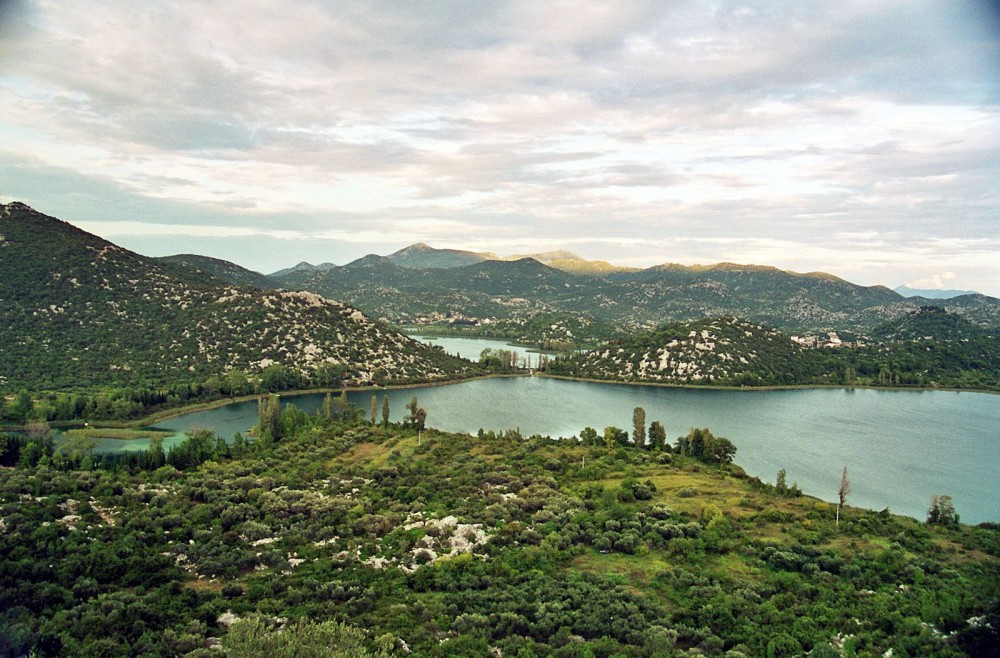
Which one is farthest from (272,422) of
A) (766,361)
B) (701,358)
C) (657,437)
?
(766,361)

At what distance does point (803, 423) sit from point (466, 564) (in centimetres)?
7679

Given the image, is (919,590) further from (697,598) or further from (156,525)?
(156,525)

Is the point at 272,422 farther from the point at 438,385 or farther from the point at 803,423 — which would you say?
the point at 803,423

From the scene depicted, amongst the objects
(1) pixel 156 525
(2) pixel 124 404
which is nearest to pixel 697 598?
(1) pixel 156 525

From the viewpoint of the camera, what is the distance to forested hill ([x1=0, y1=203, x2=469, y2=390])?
98.2 m

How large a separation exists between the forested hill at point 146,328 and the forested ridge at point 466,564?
50.3 metres

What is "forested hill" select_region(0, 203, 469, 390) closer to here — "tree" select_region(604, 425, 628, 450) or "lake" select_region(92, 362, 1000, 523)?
"lake" select_region(92, 362, 1000, 523)

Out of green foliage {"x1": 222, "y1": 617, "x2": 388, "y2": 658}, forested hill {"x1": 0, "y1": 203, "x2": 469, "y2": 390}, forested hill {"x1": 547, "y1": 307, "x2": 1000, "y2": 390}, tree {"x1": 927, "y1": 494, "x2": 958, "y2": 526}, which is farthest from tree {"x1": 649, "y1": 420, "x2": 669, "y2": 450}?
forested hill {"x1": 547, "y1": 307, "x2": 1000, "y2": 390}

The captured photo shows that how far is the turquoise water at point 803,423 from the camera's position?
62.8 metres

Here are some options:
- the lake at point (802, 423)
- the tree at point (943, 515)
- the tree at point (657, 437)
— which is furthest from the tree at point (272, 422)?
the tree at point (943, 515)

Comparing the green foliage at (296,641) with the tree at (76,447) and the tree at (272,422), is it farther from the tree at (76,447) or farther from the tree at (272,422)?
the tree at (272,422)

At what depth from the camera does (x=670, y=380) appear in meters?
131

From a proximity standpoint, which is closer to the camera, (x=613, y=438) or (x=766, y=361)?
(x=613, y=438)

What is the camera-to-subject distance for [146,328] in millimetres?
114250
